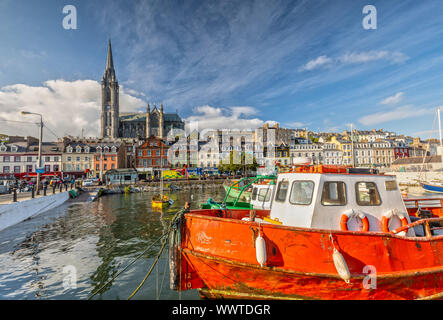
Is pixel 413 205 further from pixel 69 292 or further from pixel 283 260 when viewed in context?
pixel 69 292

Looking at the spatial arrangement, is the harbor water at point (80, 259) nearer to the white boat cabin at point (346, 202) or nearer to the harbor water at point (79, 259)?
the harbor water at point (79, 259)

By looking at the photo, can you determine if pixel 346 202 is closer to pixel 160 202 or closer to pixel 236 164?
Answer: pixel 160 202

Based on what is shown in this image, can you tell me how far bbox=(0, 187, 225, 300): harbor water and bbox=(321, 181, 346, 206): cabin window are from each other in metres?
5.19

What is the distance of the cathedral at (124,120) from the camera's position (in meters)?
106

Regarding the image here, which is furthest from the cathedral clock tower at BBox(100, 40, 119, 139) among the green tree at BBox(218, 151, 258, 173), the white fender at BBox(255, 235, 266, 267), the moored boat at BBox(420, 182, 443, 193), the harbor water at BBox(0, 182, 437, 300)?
the white fender at BBox(255, 235, 266, 267)

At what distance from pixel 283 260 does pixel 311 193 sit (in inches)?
84.6

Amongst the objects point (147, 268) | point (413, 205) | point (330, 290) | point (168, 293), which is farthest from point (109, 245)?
point (413, 205)

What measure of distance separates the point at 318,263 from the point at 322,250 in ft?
1.09

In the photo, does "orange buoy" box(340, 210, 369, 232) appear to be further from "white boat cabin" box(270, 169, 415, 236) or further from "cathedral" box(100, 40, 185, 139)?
"cathedral" box(100, 40, 185, 139)

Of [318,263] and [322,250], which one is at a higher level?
[322,250]

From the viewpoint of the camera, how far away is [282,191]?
7133mm

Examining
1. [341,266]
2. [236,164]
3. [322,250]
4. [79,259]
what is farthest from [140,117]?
[341,266]

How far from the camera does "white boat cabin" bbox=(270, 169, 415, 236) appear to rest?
5863 millimetres

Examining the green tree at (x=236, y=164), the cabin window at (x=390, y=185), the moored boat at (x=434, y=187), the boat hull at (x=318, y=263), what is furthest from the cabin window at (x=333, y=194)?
the green tree at (x=236, y=164)
